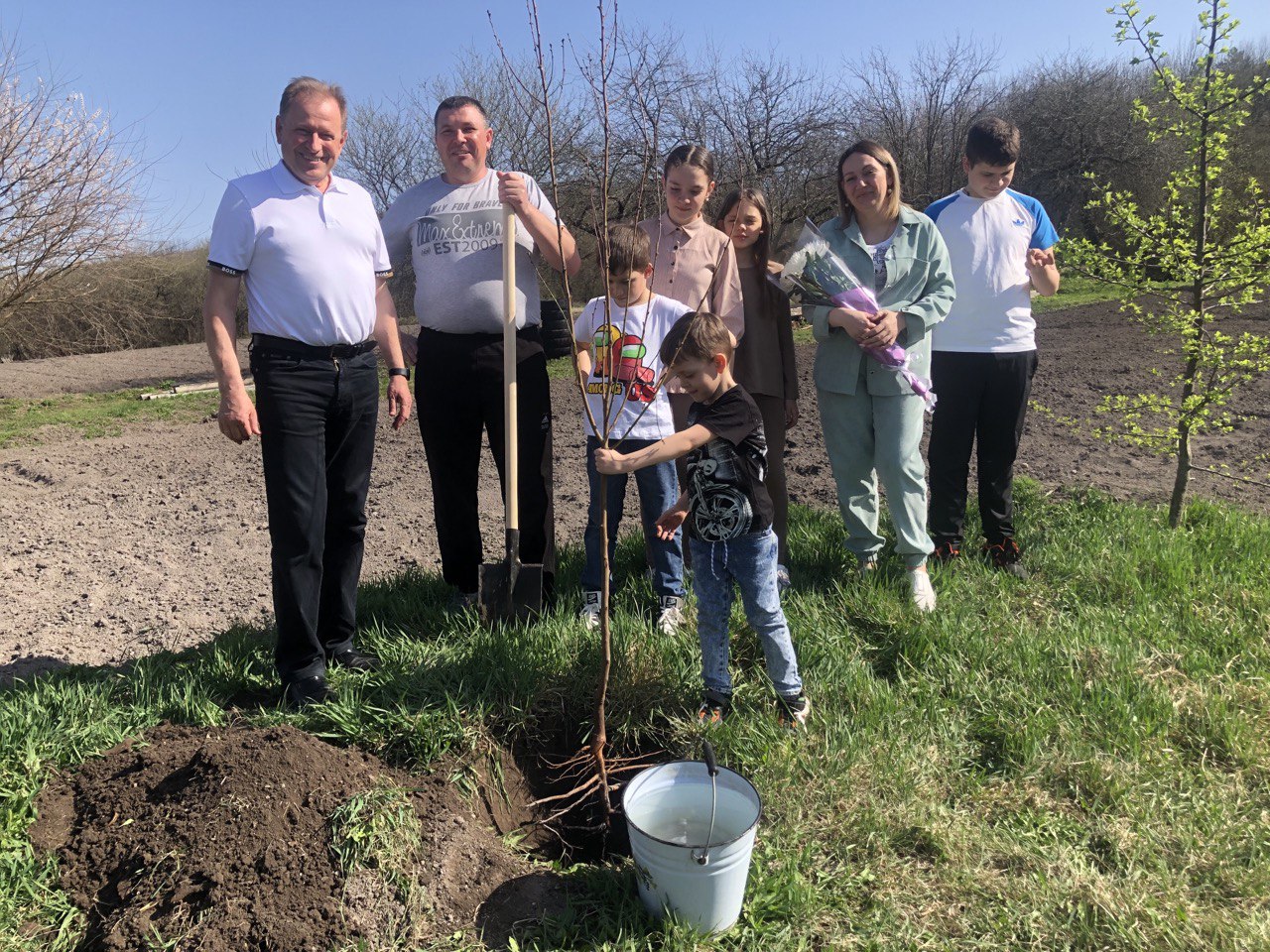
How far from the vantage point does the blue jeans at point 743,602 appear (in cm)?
306

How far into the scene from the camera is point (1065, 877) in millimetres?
2521

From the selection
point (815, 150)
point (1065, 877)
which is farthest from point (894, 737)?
point (815, 150)

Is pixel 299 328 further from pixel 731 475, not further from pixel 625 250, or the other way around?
pixel 731 475

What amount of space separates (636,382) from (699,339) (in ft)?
2.83

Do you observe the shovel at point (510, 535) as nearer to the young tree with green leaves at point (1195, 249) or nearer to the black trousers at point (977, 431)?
the black trousers at point (977, 431)

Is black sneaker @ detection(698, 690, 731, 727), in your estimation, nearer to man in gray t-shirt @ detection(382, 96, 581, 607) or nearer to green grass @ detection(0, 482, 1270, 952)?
green grass @ detection(0, 482, 1270, 952)

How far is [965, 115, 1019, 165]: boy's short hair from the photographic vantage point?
13.6 ft

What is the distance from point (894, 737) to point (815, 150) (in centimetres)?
1835

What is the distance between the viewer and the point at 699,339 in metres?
2.87

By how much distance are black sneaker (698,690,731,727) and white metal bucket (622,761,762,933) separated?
21.9 inches

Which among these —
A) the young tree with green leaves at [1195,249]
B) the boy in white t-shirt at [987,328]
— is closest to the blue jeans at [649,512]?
the boy in white t-shirt at [987,328]

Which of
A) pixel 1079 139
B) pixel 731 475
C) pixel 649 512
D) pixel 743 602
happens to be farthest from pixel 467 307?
pixel 1079 139

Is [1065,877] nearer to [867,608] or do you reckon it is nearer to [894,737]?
[894,737]

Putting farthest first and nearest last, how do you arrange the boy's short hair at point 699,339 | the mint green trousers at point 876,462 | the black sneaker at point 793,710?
1. the mint green trousers at point 876,462
2. the black sneaker at point 793,710
3. the boy's short hair at point 699,339
